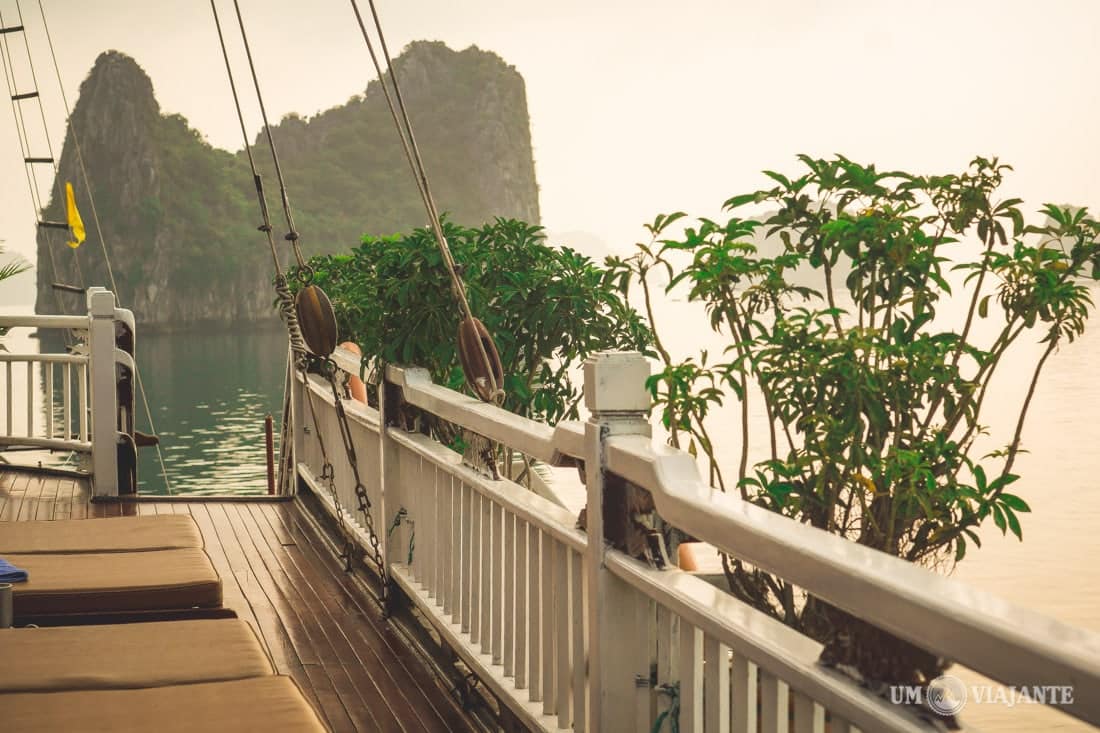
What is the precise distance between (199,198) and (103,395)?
95.1 metres

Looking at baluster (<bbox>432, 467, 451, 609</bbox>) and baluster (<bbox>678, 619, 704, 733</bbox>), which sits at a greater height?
baluster (<bbox>678, 619, 704, 733</bbox>)

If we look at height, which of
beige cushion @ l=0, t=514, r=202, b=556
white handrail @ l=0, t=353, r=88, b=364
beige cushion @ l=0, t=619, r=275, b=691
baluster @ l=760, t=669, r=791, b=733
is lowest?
beige cushion @ l=0, t=514, r=202, b=556

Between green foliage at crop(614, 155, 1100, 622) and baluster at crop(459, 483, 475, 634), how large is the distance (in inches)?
51.9

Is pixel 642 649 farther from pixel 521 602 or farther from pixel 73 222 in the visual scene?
pixel 73 222

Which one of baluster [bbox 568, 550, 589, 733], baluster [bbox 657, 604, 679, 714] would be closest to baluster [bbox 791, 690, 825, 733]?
baluster [bbox 657, 604, 679, 714]

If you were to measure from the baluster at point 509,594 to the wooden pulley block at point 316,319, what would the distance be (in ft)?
5.31

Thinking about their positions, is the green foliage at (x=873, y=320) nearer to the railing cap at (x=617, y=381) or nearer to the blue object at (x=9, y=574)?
the railing cap at (x=617, y=381)

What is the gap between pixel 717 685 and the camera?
5.59ft

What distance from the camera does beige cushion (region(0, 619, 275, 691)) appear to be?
7.64 feet

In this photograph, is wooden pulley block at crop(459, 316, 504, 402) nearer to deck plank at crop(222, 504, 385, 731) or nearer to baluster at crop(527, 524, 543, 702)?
baluster at crop(527, 524, 543, 702)

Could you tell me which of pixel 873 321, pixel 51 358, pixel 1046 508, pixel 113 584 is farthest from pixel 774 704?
pixel 1046 508

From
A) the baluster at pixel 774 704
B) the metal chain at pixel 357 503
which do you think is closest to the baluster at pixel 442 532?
the metal chain at pixel 357 503

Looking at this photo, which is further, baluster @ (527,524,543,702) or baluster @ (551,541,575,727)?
baluster @ (527,524,543,702)

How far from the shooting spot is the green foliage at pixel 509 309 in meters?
4.03
